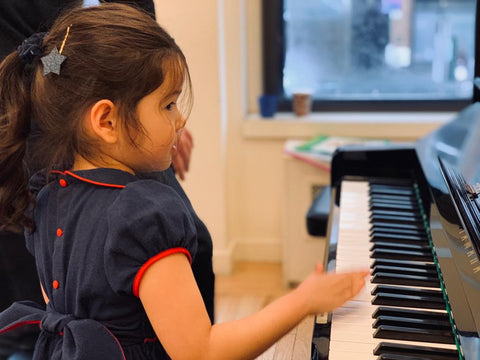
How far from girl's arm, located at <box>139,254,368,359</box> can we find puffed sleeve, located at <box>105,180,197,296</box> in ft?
0.05

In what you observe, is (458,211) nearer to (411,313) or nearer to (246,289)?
(411,313)

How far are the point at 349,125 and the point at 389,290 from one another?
6.48 feet

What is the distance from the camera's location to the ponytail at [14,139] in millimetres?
1093

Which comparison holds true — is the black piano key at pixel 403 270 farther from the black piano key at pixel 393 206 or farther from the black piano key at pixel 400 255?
the black piano key at pixel 393 206

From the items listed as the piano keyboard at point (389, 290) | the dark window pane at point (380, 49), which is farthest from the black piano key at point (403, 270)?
the dark window pane at point (380, 49)

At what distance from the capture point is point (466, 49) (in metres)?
3.15

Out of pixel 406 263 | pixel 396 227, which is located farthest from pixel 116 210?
pixel 396 227

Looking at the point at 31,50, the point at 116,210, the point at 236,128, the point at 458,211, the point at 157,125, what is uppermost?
the point at 31,50

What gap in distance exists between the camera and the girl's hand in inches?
38.7

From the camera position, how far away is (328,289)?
3.25 ft

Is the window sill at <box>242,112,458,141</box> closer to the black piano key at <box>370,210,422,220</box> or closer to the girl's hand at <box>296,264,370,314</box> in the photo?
the black piano key at <box>370,210,422,220</box>

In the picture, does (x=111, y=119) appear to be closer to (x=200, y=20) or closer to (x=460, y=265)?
(x=460, y=265)

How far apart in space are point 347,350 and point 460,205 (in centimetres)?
42

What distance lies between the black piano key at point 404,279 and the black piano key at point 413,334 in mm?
154
